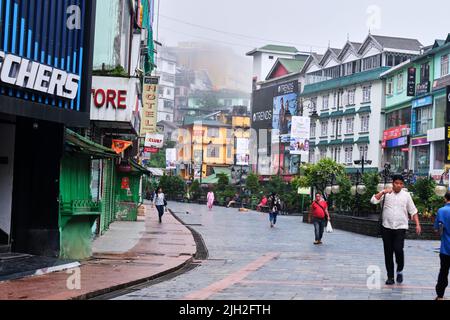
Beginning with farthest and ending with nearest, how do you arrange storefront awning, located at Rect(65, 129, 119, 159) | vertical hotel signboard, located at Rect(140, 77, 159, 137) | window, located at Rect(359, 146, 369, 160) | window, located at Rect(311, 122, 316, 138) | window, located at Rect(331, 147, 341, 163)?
window, located at Rect(311, 122, 316, 138)
window, located at Rect(331, 147, 341, 163)
window, located at Rect(359, 146, 369, 160)
vertical hotel signboard, located at Rect(140, 77, 159, 137)
storefront awning, located at Rect(65, 129, 119, 159)

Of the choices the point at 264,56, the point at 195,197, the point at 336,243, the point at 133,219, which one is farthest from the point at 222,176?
the point at 336,243

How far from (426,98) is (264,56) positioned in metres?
52.5

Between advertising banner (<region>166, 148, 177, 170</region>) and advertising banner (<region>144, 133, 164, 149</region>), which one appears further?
advertising banner (<region>166, 148, 177, 170</region>)

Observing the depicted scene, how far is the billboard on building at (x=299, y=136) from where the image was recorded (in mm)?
48562

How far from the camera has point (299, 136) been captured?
4919 centimetres

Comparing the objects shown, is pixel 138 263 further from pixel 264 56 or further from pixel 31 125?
pixel 264 56

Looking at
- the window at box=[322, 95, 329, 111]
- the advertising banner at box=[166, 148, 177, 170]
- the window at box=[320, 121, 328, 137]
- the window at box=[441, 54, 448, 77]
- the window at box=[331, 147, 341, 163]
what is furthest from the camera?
the advertising banner at box=[166, 148, 177, 170]

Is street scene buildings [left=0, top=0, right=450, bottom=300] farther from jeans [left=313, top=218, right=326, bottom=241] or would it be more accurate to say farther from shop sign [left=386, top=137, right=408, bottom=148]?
shop sign [left=386, top=137, right=408, bottom=148]

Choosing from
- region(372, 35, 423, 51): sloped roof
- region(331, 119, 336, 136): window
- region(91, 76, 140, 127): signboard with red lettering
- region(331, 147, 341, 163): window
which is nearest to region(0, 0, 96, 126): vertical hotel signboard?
region(91, 76, 140, 127): signboard with red lettering

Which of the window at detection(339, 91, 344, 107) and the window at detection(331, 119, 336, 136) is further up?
the window at detection(339, 91, 344, 107)

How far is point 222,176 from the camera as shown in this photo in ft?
278

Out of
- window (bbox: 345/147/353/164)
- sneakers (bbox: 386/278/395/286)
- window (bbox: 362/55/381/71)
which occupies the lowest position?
sneakers (bbox: 386/278/395/286)

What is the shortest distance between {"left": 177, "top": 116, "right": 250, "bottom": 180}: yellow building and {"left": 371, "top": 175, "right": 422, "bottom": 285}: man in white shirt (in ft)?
331

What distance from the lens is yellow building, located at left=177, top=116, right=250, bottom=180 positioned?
116 metres
